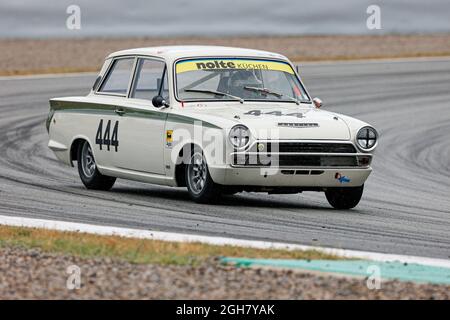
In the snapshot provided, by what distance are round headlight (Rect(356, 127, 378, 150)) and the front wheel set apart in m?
0.52

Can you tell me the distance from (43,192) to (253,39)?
48494 millimetres

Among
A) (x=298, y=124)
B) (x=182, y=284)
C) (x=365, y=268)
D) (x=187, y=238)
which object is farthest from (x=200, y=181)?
(x=182, y=284)

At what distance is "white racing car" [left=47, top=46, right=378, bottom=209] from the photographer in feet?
A: 38.2

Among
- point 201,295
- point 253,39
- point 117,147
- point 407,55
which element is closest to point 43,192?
point 117,147

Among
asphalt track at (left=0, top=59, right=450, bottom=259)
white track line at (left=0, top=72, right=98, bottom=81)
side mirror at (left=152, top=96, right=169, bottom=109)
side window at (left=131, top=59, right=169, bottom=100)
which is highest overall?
side window at (left=131, top=59, right=169, bottom=100)

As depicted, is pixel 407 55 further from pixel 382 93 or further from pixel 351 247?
pixel 351 247

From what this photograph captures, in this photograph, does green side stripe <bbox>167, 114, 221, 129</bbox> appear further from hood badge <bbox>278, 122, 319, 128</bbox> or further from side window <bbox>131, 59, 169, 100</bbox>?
hood badge <bbox>278, 122, 319, 128</bbox>

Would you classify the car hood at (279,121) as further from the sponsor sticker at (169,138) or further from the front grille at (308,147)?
the sponsor sticker at (169,138)

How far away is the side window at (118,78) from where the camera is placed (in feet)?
44.1

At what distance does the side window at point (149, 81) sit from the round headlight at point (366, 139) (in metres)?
2.08

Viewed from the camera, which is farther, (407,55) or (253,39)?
(253,39)

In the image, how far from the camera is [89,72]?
106ft

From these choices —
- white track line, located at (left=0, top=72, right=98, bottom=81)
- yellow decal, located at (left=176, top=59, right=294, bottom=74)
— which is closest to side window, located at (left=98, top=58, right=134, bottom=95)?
yellow decal, located at (left=176, top=59, right=294, bottom=74)

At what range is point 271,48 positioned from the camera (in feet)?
165
